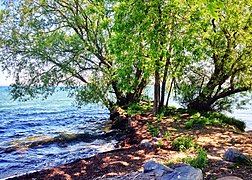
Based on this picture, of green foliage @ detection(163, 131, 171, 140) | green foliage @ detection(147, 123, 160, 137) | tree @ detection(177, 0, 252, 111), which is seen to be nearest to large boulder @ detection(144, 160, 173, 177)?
green foliage @ detection(163, 131, 171, 140)

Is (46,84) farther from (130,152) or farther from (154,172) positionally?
(154,172)

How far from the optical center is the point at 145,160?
1085 centimetres

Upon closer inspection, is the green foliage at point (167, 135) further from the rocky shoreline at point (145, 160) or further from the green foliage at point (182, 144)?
the green foliage at point (182, 144)

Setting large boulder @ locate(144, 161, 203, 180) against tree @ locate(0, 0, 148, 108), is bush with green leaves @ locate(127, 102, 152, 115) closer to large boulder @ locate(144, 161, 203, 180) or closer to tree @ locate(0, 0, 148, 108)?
tree @ locate(0, 0, 148, 108)

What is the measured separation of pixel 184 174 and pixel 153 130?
7705mm

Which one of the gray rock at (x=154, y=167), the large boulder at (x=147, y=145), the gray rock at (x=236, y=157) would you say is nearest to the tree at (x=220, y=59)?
the large boulder at (x=147, y=145)

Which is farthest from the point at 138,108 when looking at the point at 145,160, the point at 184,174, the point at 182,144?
the point at 184,174

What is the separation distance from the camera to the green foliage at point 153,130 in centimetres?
1509

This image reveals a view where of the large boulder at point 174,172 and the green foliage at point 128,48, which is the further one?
the green foliage at point 128,48

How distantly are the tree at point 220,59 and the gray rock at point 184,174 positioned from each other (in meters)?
7.63

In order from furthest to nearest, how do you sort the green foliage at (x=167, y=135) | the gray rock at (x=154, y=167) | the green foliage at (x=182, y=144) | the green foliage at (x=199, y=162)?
the green foliage at (x=167, y=135) → the green foliage at (x=182, y=144) → the green foliage at (x=199, y=162) → the gray rock at (x=154, y=167)

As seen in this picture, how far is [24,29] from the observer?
24.4m

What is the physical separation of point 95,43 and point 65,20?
2.56 m

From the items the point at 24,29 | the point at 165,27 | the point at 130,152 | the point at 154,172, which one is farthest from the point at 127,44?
the point at 24,29
